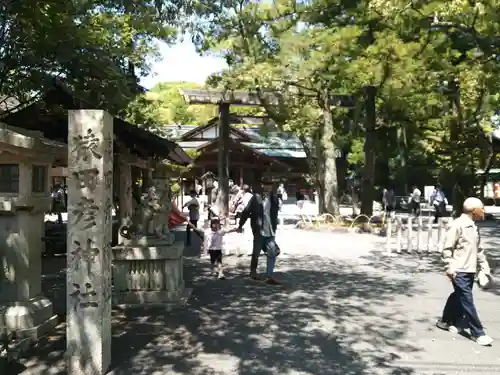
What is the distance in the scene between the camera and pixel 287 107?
19.9 meters

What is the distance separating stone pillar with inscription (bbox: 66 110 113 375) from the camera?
187 inches

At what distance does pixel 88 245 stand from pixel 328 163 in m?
16.7

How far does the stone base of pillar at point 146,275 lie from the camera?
24.2 ft

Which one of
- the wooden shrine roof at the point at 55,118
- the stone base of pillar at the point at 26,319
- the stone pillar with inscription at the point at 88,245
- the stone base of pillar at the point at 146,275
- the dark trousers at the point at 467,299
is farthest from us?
the wooden shrine roof at the point at 55,118

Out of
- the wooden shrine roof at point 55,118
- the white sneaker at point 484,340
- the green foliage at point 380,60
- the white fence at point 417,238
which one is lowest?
the white sneaker at point 484,340

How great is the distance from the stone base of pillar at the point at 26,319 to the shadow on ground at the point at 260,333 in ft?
0.50

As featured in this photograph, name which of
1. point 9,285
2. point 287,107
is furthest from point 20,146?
point 287,107

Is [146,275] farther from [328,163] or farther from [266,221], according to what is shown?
[328,163]

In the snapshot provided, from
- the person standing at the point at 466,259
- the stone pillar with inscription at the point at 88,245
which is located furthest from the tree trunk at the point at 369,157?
the stone pillar with inscription at the point at 88,245

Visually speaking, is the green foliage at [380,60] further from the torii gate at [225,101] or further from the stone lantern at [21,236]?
the stone lantern at [21,236]

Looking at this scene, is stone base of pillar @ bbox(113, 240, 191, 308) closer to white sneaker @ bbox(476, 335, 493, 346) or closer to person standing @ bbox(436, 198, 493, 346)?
person standing @ bbox(436, 198, 493, 346)

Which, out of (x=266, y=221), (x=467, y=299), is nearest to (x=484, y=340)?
(x=467, y=299)

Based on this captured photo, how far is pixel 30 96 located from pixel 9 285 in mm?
5549

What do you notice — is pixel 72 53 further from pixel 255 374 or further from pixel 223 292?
pixel 255 374
